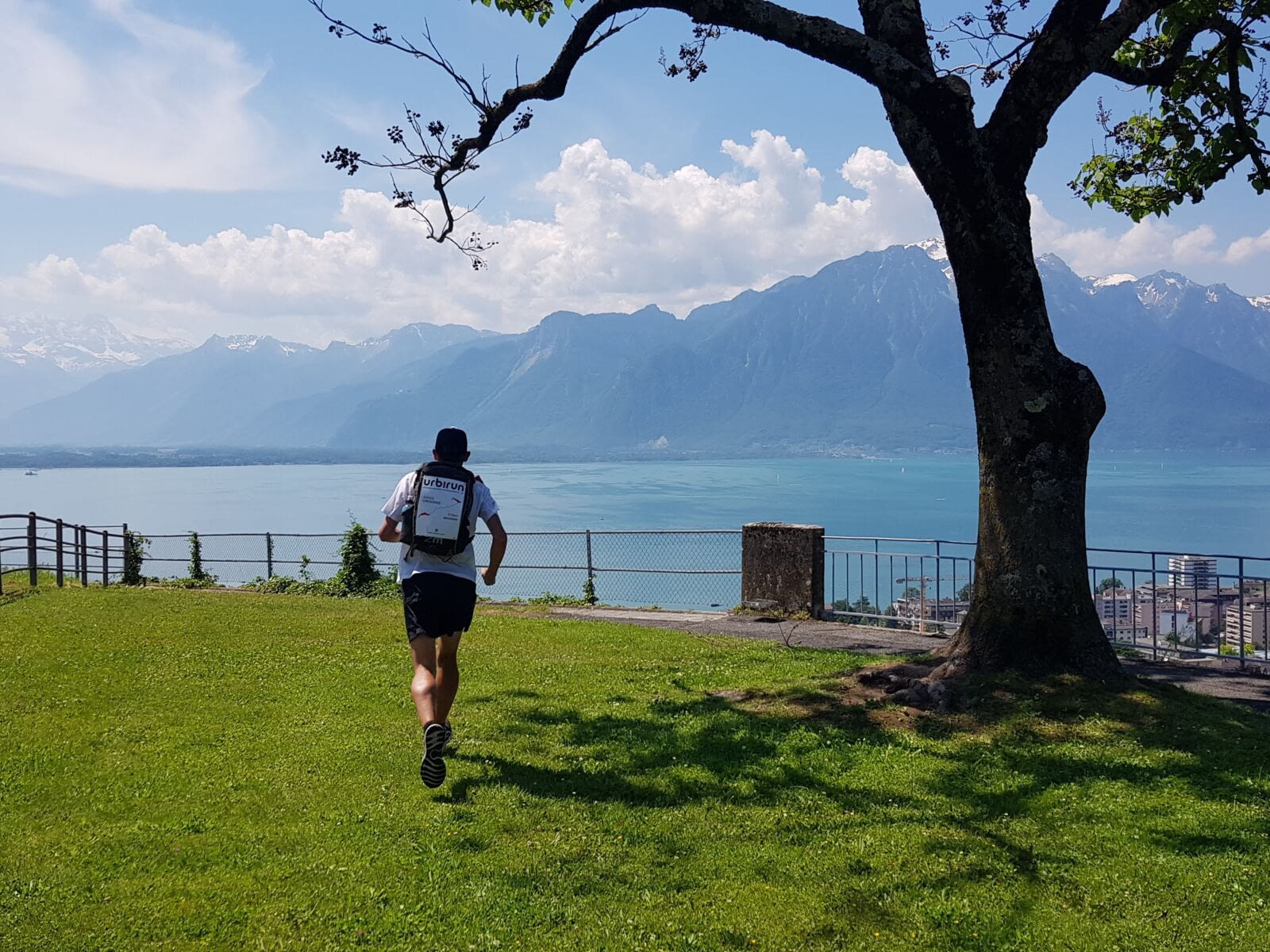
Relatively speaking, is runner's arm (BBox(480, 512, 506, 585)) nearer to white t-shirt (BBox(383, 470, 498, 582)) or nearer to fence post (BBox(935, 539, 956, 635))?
white t-shirt (BBox(383, 470, 498, 582))

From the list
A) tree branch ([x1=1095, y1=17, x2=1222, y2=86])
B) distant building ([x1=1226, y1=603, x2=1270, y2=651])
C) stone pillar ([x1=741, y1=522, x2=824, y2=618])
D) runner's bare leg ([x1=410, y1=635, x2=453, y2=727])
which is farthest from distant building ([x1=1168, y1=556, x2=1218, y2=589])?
runner's bare leg ([x1=410, y1=635, x2=453, y2=727])

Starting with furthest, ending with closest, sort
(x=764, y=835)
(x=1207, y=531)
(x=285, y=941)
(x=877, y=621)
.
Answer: (x=1207, y=531) → (x=877, y=621) → (x=764, y=835) → (x=285, y=941)

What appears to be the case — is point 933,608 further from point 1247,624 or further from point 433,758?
point 433,758

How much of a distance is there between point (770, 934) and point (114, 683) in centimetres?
646

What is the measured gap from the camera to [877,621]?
14.3 meters

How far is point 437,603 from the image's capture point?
17.9 ft

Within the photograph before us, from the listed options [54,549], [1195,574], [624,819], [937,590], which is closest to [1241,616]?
[1195,574]

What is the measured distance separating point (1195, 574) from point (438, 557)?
9.46 m

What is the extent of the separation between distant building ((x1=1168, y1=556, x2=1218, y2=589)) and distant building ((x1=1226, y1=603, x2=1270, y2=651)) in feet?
1.46

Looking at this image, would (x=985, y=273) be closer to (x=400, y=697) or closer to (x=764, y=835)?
(x=764, y=835)

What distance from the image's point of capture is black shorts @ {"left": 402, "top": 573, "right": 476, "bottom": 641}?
5.45 metres

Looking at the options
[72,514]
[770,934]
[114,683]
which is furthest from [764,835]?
[72,514]

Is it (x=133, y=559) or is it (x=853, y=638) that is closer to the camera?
(x=853, y=638)

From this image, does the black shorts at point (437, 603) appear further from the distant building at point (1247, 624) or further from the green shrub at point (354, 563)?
the green shrub at point (354, 563)
